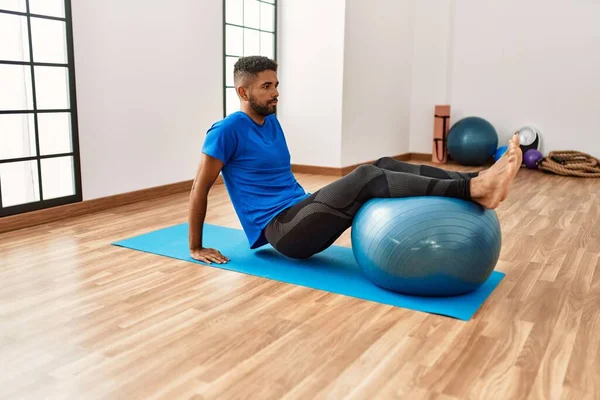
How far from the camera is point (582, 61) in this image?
20.3 ft

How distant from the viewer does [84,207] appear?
3703mm

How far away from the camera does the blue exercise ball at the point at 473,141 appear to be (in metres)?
6.30

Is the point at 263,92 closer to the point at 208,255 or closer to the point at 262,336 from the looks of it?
the point at 208,255

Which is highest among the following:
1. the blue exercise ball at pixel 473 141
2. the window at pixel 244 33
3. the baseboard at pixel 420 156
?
the window at pixel 244 33

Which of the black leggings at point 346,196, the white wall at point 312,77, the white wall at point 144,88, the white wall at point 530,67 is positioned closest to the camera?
the black leggings at point 346,196

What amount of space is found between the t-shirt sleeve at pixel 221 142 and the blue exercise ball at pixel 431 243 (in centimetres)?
68

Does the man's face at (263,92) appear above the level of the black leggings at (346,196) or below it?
above

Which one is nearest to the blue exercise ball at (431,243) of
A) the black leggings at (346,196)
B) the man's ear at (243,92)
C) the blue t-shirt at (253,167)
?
the black leggings at (346,196)

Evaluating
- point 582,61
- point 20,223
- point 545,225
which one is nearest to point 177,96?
point 20,223

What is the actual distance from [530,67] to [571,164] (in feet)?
4.16

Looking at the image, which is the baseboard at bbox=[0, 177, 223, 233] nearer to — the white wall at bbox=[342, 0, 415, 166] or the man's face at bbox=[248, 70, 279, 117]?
the man's face at bbox=[248, 70, 279, 117]

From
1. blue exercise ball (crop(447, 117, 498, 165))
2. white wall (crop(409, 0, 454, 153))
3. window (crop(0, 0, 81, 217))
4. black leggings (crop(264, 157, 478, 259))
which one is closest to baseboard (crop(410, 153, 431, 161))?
white wall (crop(409, 0, 454, 153))

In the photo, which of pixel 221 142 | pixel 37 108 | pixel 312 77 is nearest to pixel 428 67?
pixel 312 77

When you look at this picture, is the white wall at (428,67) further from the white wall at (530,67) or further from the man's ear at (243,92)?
the man's ear at (243,92)
